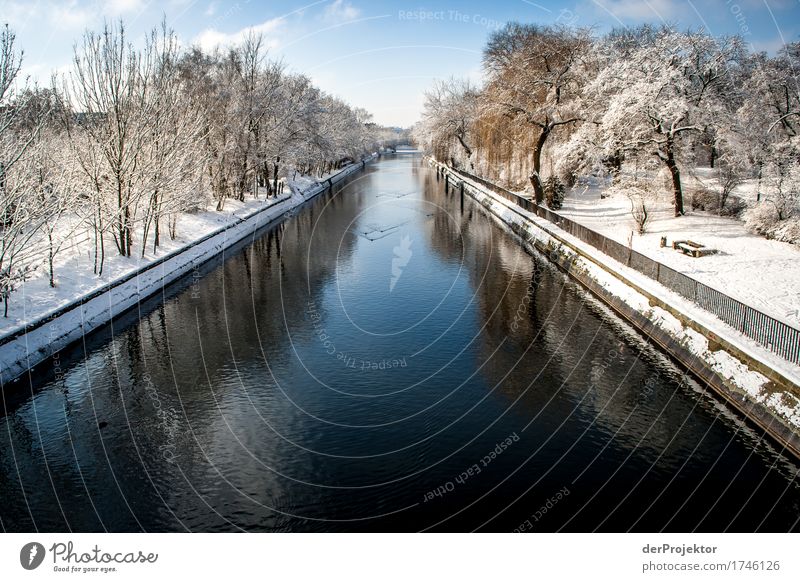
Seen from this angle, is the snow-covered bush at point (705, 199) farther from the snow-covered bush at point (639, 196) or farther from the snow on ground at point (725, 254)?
the snow-covered bush at point (639, 196)

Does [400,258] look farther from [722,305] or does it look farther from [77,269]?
[722,305]

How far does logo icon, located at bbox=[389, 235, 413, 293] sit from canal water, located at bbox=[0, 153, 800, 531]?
10.9ft

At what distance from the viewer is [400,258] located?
3766 cm

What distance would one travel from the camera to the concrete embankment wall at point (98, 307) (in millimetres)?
19922

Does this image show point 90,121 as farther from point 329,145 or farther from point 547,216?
point 329,145

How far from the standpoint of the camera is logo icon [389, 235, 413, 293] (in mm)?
32312

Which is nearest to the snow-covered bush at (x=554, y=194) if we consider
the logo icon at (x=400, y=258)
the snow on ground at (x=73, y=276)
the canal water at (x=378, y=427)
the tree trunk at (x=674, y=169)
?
the tree trunk at (x=674, y=169)

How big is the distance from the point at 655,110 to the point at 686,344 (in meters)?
22.4

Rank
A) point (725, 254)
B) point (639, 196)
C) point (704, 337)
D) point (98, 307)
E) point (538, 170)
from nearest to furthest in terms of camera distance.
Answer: point (704, 337) → point (98, 307) → point (725, 254) → point (639, 196) → point (538, 170)

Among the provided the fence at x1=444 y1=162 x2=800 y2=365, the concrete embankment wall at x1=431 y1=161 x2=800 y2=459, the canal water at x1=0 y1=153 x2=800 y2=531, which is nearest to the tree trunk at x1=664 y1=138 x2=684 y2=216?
the concrete embankment wall at x1=431 y1=161 x2=800 y2=459

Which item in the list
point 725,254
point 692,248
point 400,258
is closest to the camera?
point 725,254

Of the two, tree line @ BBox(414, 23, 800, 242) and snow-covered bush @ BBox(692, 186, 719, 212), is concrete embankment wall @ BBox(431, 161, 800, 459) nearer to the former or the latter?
tree line @ BBox(414, 23, 800, 242)
